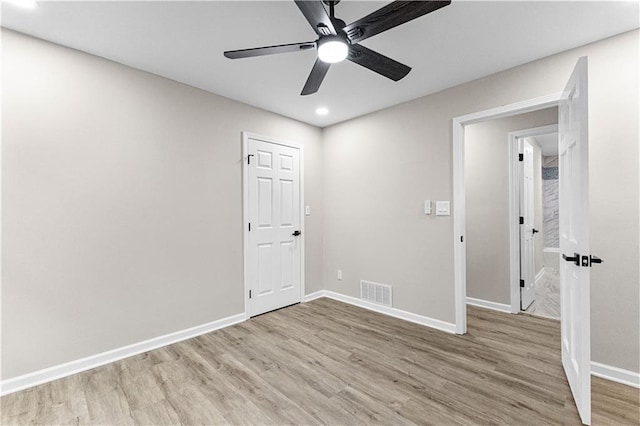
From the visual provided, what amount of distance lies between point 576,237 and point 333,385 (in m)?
1.88

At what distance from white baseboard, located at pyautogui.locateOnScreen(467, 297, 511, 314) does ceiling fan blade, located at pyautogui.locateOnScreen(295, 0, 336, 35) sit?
11.9 ft

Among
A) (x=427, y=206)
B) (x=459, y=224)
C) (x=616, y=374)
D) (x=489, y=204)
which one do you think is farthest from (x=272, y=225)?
(x=616, y=374)

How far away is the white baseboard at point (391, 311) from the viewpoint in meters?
3.06

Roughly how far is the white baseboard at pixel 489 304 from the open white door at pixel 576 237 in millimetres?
1384

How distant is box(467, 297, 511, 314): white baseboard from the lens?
354 centimetres

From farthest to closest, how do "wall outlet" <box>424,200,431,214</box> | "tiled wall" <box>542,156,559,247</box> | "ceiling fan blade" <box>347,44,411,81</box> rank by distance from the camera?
"tiled wall" <box>542,156,559,247</box>, "wall outlet" <box>424,200,431,214</box>, "ceiling fan blade" <box>347,44,411,81</box>

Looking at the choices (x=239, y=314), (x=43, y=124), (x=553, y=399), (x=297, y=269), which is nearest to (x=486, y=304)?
(x=553, y=399)

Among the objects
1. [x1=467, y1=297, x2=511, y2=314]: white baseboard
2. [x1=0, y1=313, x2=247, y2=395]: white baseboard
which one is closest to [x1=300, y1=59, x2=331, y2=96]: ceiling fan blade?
[x1=0, y1=313, x2=247, y2=395]: white baseboard

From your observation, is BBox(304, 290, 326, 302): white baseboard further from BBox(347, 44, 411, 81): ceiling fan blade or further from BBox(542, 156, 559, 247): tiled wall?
BBox(542, 156, 559, 247): tiled wall

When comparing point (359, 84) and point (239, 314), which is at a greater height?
point (359, 84)

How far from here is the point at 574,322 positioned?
74.8 inches

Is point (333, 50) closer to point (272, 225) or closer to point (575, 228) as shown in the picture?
point (575, 228)

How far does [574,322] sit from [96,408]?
3.15 meters

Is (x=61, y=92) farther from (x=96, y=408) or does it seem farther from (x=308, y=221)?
(x=308, y=221)
